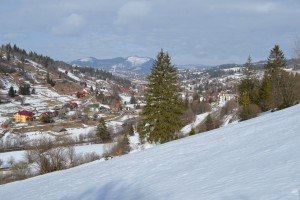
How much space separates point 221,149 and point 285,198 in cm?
666

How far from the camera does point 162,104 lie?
31.9m

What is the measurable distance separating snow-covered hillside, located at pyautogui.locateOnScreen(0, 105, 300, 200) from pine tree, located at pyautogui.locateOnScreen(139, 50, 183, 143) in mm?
17106

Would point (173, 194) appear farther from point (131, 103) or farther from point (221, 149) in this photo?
point (131, 103)

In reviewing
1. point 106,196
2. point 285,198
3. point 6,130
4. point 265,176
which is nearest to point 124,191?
point 106,196

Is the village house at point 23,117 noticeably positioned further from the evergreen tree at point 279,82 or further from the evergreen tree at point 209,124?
the evergreen tree at point 279,82

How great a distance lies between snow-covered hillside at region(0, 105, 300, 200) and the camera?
6.56 metres

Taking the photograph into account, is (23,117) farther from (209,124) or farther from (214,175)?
(214,175)

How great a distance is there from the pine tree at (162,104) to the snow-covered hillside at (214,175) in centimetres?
1711

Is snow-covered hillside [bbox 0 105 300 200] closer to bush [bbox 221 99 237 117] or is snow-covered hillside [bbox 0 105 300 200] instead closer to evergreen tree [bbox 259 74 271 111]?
evergreen tree [bbox 259 74 271 111]

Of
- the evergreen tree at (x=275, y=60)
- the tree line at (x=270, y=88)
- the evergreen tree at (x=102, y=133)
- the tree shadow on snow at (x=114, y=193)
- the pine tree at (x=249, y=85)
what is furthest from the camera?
the evergreen tree at (x=102, y=133)

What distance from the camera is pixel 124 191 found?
Answer: 970 centimetres

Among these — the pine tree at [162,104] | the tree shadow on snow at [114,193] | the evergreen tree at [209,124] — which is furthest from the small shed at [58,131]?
the tree shadow on snow at [114,193]

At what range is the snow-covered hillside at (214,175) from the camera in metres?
6.56

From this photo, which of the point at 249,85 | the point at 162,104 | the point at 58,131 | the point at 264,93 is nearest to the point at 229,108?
the point at 249,85
